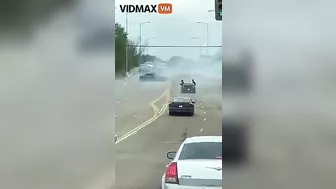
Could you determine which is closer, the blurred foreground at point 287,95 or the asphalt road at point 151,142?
the blurred foreground at point 287,95

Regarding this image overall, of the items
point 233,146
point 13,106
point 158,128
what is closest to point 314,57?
point 233,146

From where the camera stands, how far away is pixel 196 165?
236cm

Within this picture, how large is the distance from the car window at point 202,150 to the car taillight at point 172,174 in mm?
55

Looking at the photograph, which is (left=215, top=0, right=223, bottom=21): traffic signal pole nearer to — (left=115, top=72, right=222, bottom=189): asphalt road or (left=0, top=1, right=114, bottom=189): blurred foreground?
(left=115, top=72, right=222, bottom=189): asphalt road

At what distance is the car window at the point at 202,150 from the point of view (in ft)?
7.25

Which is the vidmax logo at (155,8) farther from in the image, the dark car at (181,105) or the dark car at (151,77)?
the dark car at (181,105)

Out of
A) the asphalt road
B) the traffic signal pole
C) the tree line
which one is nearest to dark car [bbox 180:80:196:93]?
the asphalt road

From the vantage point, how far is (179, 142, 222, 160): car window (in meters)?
2.21

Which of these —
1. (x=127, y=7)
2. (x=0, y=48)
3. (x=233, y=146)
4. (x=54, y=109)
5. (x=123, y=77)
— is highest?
(x=127, y=7)

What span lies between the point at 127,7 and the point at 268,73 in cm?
74

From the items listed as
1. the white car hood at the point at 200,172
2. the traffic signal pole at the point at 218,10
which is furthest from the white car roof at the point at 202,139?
the traffic signal pole at the point at 218,10

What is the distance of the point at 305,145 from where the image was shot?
2.01 m

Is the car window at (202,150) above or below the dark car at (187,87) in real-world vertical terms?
below

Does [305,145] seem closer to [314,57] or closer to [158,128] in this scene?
[314,57]
